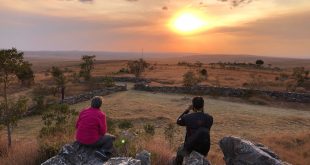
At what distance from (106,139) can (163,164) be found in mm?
1731

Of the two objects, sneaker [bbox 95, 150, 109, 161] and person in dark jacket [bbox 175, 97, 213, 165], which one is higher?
person in dark jacket [bbox 175, 97, 213, 165]

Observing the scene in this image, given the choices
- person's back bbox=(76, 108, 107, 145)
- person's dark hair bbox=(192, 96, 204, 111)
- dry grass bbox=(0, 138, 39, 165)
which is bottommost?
dry grass bbox=(0, 138, 39, 165)

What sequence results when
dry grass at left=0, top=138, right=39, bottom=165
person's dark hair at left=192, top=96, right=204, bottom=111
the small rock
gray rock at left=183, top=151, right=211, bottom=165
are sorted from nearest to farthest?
the small rock, gray rock at left=183, top=151, right=211, bottom=165, person's dark hair at left=192, top=96, right=204, bottom=111, dry grass at left=0, top=138, right=39, bottom=165

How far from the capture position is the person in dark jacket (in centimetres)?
973

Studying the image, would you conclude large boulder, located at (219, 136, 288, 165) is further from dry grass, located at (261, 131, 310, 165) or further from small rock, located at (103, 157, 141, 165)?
dry grass, located at (261, 131, 310, 165)

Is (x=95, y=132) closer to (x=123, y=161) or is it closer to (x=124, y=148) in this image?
(x=124, y=148)

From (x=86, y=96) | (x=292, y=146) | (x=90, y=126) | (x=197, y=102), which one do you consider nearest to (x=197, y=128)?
(x=197, y=102)

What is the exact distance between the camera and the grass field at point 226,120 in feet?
65.9

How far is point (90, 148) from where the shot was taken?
10.1m

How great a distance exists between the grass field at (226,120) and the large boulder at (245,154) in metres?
7.89

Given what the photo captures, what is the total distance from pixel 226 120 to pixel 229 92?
1134 centimetres

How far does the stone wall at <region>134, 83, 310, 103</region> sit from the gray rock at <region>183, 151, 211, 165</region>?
27.9 meters

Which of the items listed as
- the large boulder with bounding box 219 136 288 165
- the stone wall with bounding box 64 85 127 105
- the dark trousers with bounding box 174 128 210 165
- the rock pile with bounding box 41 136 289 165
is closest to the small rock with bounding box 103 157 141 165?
the rock pile with bounding box 41 136 289 165

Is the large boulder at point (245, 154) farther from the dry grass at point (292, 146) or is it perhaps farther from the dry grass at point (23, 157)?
the dry grass at point (292, 146)
